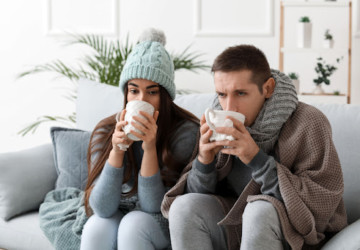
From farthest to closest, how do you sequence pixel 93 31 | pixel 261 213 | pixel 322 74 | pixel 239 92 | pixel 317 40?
pixel 93 31, pixel 317 40, pixel 322 74, pixel 239 92, pixel 261 213

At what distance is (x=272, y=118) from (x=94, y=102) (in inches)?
38.5

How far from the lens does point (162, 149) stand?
174 centimetres

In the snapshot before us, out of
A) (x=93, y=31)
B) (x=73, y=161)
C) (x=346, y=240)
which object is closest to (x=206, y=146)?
(x=346, y=240)

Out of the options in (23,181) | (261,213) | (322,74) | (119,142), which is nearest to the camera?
(261,213)

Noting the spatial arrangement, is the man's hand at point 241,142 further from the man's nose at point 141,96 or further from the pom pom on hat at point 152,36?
the pom pom on hat at point 152,36

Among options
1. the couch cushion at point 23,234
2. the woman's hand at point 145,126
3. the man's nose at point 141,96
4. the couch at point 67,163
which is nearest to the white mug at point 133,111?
the woman's hand at point 145,126

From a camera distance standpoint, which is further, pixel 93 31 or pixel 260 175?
pixel 93 31

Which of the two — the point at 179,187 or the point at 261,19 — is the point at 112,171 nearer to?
the point at 179,187

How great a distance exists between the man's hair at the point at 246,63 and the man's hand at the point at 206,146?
0.17 m

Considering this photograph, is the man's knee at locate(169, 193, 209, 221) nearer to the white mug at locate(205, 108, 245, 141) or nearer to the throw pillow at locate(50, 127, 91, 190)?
the white mug at locate(205, 108, 245, 141)

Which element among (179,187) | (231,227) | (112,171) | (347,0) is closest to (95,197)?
(112,171)

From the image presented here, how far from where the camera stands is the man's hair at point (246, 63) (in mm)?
1476

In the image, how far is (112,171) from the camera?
5.37ft

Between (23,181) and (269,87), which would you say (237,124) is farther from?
(23,181)
